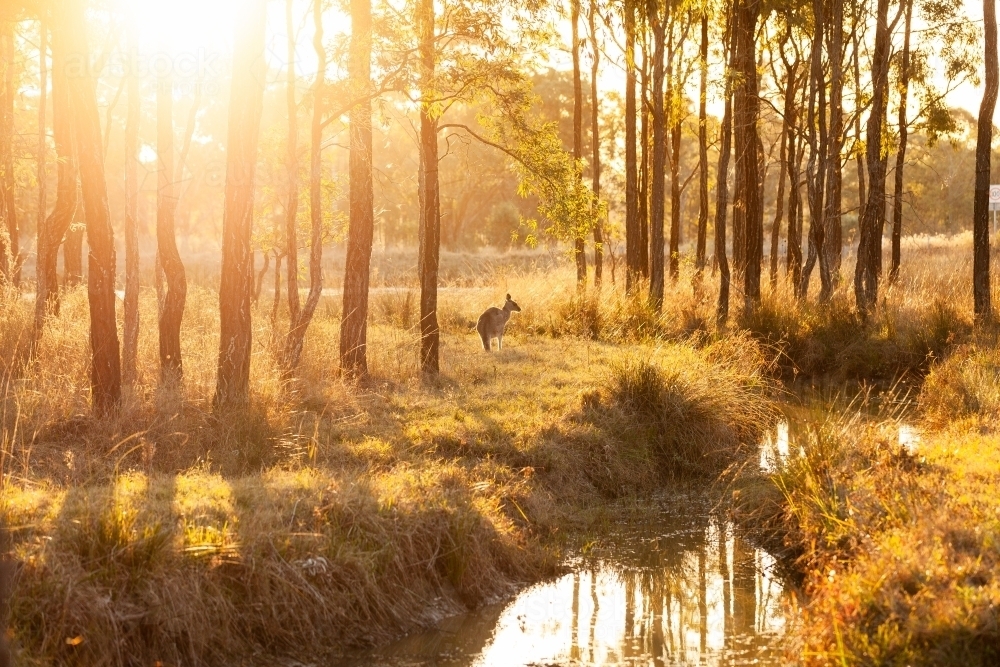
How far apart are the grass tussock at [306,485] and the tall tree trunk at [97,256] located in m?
0.32

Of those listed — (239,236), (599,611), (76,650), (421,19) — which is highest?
(421,19)

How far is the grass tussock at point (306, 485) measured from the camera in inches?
234

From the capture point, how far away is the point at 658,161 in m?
20.3

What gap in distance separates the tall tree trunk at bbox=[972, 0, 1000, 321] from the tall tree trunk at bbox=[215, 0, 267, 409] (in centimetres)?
1240

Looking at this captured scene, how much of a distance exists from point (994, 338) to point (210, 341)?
39.0ft

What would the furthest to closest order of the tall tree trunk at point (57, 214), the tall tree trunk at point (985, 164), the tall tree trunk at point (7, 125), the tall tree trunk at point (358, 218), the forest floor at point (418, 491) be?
the tall tree trunk at point (7, 125) → the tall tree trunk at point (985, 164) → the tall tree trunk at point (57, 214) → the tall tree trunk at point (358, 218) → the forest floor at point (418, 491)

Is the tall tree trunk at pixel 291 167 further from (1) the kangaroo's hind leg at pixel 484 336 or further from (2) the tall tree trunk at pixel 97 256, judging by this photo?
(2) the tall tree trunk at pixel 97 256

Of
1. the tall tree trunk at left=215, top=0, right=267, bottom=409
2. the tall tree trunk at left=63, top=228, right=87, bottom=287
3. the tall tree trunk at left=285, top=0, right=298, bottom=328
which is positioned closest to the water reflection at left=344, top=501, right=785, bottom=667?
the tall tree trunk at left=215, top=0, right=267, bottom=409

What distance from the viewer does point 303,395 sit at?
1155 centimetres

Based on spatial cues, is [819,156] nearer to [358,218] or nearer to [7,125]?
[358,218]

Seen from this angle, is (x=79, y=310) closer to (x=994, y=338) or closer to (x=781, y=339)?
(x=781, y=339)

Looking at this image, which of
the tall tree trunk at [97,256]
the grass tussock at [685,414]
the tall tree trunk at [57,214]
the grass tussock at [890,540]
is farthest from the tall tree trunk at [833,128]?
the tall tree trunk at [97,256]

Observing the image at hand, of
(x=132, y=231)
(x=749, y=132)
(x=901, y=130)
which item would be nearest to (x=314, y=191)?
(x=132, y=231)

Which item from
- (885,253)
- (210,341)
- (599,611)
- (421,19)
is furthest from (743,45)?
(885,253)
